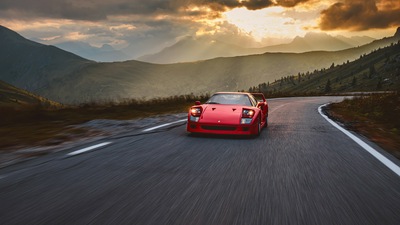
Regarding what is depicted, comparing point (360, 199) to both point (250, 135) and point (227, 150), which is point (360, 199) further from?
point (250, 135)

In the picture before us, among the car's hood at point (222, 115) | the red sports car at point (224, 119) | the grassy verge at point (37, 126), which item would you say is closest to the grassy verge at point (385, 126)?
the red sports car at point (224, 119)

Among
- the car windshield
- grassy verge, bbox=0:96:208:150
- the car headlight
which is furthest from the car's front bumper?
grassy verge, bbox=0:96:208:150

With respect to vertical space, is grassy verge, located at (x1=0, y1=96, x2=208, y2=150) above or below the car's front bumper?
above

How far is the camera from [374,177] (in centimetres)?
490

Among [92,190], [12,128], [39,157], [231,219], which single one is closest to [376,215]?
[231,219]

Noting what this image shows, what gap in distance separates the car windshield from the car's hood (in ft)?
1.83

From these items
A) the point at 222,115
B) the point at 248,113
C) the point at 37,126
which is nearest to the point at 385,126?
the point at 248,113

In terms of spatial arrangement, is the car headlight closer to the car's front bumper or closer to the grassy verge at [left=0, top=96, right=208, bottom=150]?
the car's front bumper

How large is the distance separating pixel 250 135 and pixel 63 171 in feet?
16.7

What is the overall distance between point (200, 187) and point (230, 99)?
241 inches

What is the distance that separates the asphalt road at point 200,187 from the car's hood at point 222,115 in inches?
59.7

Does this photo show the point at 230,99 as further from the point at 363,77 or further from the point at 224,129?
the point at 363,77

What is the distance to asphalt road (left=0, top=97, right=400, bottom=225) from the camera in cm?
316

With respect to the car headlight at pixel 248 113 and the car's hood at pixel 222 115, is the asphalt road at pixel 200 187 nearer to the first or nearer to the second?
the car's hood at pixel 222 115
